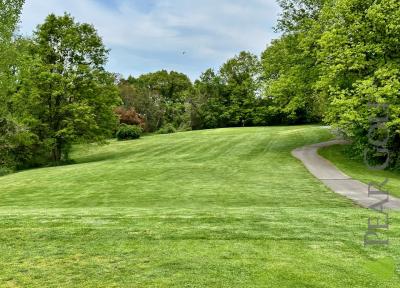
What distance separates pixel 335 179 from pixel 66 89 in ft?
76.8

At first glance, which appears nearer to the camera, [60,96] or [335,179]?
[335,179]

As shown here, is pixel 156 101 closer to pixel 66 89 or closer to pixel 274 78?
pixel 66 89

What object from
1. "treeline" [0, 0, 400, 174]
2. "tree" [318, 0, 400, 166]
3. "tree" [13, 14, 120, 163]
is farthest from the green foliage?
"tree" [318, 0, 400, 166]

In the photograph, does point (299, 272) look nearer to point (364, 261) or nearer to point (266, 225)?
point (364, 261)

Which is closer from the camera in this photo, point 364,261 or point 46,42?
point 364,261

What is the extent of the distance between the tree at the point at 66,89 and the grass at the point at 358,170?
18374 millimetres

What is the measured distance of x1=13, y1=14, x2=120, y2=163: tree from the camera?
105 feet

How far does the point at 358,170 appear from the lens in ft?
72.2

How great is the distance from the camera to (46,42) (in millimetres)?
33531

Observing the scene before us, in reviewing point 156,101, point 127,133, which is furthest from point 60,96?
point 156,101

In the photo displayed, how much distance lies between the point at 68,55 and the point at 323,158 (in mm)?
22657

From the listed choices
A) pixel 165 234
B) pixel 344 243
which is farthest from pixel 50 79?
pixel 344 243

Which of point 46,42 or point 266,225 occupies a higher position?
point 46,42

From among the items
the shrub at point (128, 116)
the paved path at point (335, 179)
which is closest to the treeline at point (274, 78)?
the paved path at point (335, 179)
